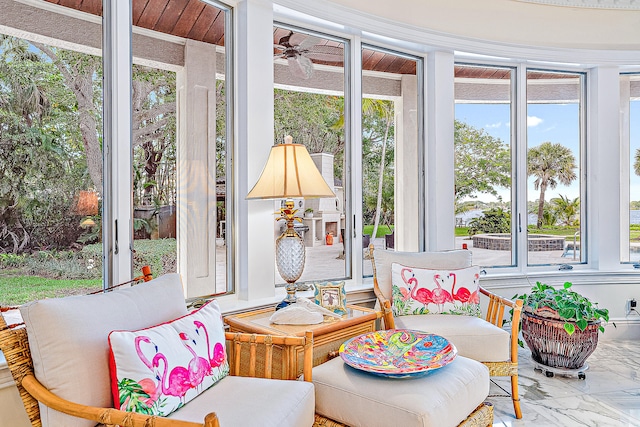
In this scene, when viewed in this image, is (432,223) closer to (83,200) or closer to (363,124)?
(363,124)

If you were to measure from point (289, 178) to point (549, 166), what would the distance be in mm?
2772

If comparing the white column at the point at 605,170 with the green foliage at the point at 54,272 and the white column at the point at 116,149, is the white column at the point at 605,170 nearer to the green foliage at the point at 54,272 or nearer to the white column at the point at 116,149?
the green foliage at the point at 54,272

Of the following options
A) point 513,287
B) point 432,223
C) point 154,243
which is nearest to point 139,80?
point 154,243

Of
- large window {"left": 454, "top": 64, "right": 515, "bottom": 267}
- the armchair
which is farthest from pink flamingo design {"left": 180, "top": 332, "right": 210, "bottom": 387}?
large window {"left": 454, "top": 64, "right": 515, "bottom": 267}

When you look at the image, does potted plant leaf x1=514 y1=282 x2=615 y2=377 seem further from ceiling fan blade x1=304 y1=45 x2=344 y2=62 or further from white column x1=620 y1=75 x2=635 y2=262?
ceiling fan blade x1=304 y1=45 x2=344 y2=62

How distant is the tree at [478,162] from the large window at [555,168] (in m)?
0.27

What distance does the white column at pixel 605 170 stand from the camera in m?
3.87

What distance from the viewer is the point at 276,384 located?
5.49ft

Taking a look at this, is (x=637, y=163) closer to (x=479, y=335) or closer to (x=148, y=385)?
(x=479, y=335)

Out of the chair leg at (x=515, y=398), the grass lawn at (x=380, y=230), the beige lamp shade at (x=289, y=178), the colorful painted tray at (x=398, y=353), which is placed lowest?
the chair leg at (x=515, y=398)

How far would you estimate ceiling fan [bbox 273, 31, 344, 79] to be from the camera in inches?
116

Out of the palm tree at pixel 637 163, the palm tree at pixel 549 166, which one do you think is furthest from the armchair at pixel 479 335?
the palm tree at pixel 637 163

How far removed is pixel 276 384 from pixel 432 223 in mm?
2241

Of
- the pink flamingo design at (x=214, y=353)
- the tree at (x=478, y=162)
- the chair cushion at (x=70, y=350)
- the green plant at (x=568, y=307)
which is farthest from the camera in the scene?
the tree at (x=478, y=162)
